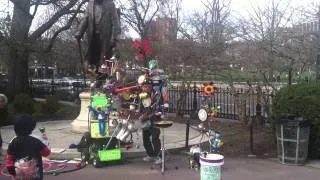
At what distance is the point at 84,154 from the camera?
958cm

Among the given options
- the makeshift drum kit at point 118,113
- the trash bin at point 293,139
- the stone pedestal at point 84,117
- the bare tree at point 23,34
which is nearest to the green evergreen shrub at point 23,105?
the bare tree at point 23,34

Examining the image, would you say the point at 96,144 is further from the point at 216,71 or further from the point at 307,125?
the point at 216,71

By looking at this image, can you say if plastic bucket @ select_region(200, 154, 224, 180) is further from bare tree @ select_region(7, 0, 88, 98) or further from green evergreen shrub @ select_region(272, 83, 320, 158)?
bare tree @ select_region(7, 0, 88, 98)

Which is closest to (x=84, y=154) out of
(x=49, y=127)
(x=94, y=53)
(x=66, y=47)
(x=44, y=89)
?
(x=94, y=53)

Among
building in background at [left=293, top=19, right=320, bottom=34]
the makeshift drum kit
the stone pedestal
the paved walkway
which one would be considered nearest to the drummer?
the makeshift drum kit

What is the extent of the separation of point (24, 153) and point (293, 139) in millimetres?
5766

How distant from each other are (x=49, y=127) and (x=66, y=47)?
74.9 ft

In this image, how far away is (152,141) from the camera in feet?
30.6

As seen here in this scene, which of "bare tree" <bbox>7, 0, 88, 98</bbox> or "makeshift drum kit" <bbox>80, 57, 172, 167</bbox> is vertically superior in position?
"bare tree" <bbox>7, 0, 88, 98</bbox>

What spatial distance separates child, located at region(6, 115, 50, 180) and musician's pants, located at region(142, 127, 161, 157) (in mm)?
3475

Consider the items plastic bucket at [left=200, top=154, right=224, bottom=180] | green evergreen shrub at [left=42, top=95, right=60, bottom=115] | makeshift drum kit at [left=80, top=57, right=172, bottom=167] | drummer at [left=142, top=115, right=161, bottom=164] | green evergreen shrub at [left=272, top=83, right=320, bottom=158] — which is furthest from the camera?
green evergreen shrub at [left=42, top=95, right=60, bottom=115]

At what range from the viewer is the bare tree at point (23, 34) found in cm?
2286

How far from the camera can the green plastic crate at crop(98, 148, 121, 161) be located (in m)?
9.20

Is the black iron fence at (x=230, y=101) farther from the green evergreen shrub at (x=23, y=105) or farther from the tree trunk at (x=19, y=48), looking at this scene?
the tree trunk at (x=19, y=48)
